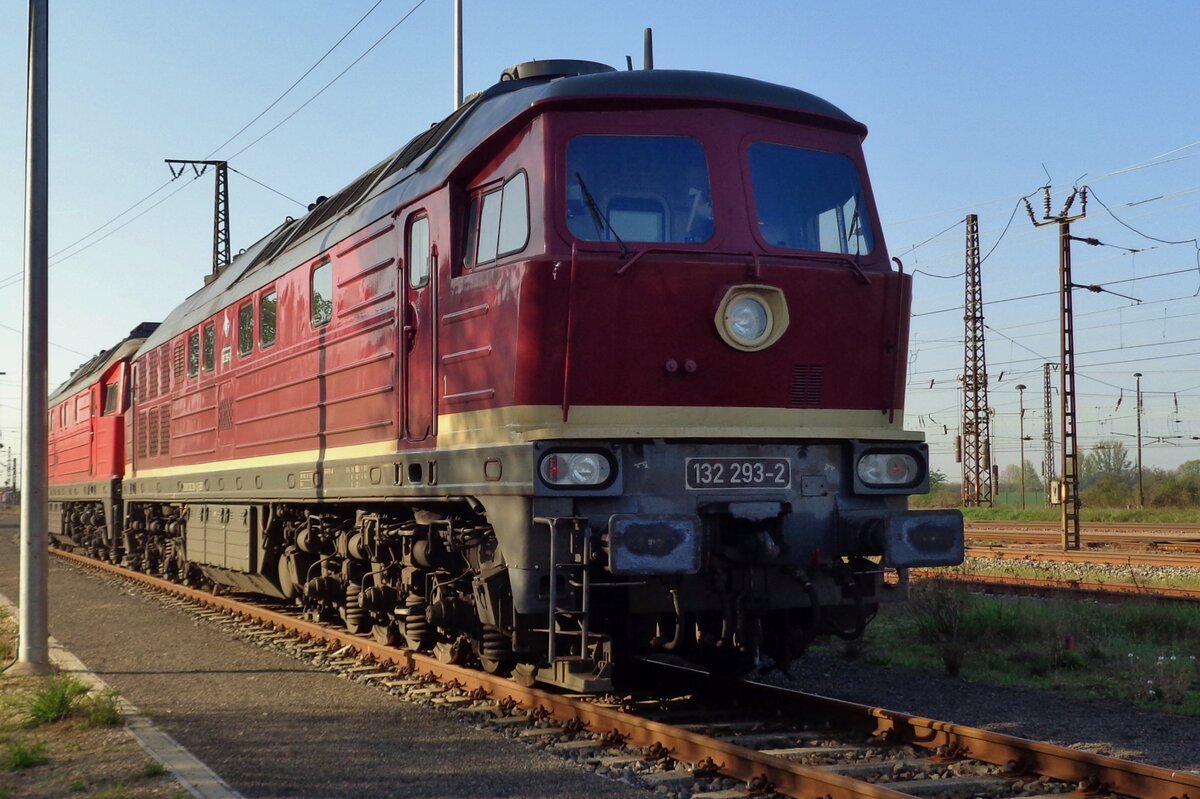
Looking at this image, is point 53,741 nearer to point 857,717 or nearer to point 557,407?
point 557,407

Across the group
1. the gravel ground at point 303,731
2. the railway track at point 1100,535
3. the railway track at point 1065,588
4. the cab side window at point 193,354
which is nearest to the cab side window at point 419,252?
the gravel ground at point 303,731

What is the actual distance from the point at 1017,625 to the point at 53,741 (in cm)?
738

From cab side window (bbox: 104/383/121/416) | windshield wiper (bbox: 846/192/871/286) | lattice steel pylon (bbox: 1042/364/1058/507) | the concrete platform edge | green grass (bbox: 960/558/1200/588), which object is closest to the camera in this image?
the concrete platform edge

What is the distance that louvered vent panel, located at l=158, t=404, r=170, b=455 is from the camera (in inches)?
625

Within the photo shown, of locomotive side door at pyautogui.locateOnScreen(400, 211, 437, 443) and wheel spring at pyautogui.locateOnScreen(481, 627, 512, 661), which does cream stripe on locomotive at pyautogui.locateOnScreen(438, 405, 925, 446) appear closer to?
locomotive side door at pyautogui.locateOnScreen(400, 211, 437, 443)

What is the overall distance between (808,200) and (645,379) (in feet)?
5.23

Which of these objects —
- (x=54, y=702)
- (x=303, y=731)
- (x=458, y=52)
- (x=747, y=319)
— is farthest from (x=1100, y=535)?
(x=54, y=702)

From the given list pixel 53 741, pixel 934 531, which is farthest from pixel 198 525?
pixel 934 531

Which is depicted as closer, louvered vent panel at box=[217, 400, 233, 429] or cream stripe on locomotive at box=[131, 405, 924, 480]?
cream stripe on locomotive at box=[131, 405, 924, 480]

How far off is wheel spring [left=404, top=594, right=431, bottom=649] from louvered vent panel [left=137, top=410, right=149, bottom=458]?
957cm

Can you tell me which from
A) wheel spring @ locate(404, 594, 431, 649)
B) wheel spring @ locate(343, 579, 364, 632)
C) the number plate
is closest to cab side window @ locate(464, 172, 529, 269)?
the number plate

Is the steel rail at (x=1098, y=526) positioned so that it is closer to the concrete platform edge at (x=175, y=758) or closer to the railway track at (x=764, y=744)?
the railway track at (x=764, y=744)

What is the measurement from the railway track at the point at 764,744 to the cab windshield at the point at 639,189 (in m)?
2.74

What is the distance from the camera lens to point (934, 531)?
6.96 meters
